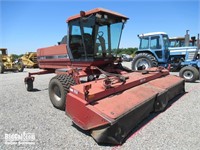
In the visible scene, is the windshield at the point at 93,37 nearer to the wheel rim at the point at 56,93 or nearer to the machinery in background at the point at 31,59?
the wheel rim at the point at 56,93

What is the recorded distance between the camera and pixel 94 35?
468 cm

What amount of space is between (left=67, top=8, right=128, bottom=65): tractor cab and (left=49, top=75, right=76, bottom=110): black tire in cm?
98

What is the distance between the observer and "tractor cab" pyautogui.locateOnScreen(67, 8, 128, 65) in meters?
4.52

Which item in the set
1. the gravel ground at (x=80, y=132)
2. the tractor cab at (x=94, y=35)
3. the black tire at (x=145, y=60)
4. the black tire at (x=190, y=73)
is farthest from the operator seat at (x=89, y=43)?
the black tire at (x=145, y=60)

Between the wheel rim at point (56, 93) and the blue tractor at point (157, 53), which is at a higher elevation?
the blue tractor at point (157, 53)

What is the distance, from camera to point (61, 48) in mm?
5422

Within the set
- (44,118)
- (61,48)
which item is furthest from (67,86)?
(61,48)

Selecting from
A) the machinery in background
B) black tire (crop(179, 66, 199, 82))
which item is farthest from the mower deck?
the machinery in background

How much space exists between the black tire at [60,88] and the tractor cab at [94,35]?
3.22ft

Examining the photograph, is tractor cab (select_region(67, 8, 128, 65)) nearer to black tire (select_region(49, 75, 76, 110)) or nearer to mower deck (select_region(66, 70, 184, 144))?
black tire (select_region(49, 75, 76, 110))

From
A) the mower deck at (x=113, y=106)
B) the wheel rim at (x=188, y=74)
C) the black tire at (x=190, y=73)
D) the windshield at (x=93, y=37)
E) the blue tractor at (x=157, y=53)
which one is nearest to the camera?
the mower deck at (x=113, y=106)

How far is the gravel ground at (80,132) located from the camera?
263 cm

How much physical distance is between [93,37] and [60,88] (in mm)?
1617

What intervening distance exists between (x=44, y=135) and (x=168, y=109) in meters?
2.66
